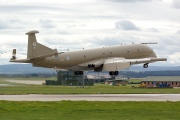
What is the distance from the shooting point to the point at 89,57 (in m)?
Result: 78.2

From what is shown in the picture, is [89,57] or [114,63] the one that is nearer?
[114,63]

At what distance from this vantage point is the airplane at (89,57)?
75.6m

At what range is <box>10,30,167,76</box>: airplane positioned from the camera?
75.6 metres
